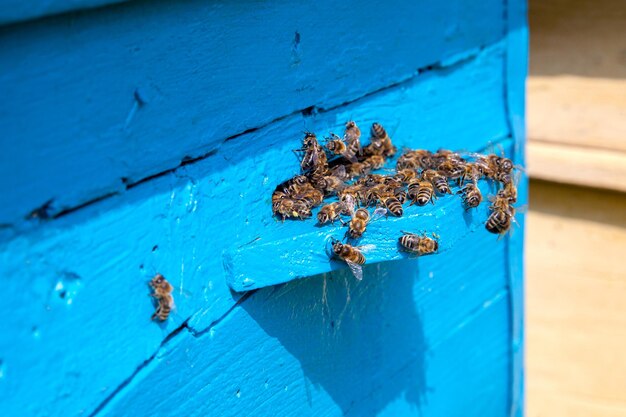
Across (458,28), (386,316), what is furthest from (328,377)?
(458,28)

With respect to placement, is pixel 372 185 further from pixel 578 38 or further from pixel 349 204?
pixel 578 38

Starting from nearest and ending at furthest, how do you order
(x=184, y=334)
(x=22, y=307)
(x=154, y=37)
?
(x=22, y=307), (x=154, y=37), (x=184, y=334)

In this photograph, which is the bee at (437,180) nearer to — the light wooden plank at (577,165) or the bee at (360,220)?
the bee at (360,220)

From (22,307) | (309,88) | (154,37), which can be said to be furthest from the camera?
(309,88)

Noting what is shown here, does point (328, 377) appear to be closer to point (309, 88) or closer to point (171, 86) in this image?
point (309, 88)

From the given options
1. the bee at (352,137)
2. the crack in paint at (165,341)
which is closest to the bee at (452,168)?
the bee at (352,137)

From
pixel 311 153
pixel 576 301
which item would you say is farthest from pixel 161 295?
pixel 576 301
